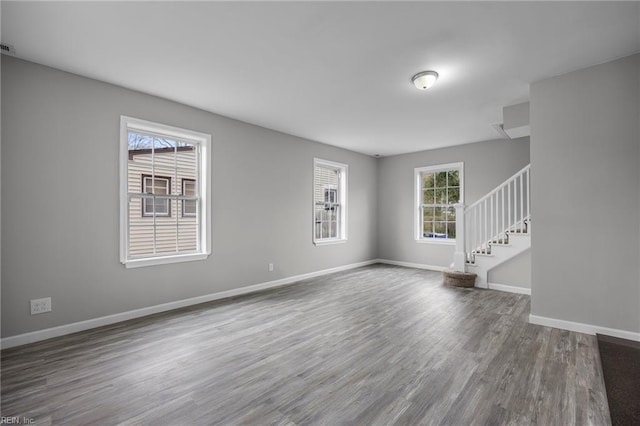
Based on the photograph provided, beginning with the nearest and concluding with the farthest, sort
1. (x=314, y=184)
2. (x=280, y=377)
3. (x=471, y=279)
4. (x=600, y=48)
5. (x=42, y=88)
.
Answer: (x=280, y=377)
(x=600, y=48)
(x=42, y=88)
(x=471, y=279)
(x=314, y=184)

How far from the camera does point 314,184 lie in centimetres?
600

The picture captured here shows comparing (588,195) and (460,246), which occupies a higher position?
(588,195)

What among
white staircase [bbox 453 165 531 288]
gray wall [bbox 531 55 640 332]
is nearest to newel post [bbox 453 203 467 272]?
Answer: white staircase [bbox 453 165 531 288]

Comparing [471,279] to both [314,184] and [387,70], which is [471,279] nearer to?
[314,184]

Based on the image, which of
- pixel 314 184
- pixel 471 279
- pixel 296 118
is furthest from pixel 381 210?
pixel 296 118

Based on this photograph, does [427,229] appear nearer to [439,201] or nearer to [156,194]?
[439,201]

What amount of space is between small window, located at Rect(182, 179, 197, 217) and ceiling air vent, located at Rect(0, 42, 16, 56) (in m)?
1.98

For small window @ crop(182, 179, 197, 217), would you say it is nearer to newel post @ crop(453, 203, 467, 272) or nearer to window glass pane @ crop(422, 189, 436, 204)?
newel post @ crop(453, 203, 467, 272)

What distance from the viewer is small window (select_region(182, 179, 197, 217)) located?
415 cm

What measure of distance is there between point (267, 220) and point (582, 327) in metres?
4.29

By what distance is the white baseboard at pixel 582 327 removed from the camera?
2.84 meters

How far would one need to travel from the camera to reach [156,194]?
12.5ft

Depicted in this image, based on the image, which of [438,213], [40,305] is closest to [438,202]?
[438,213]

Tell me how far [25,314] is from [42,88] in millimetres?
2222
